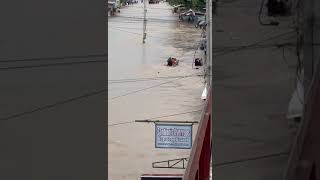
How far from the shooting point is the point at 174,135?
1238 centimetres

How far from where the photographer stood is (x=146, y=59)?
1489 inches

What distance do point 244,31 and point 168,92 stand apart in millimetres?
23236

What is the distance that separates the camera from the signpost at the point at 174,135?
12.1 m

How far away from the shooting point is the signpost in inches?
476
